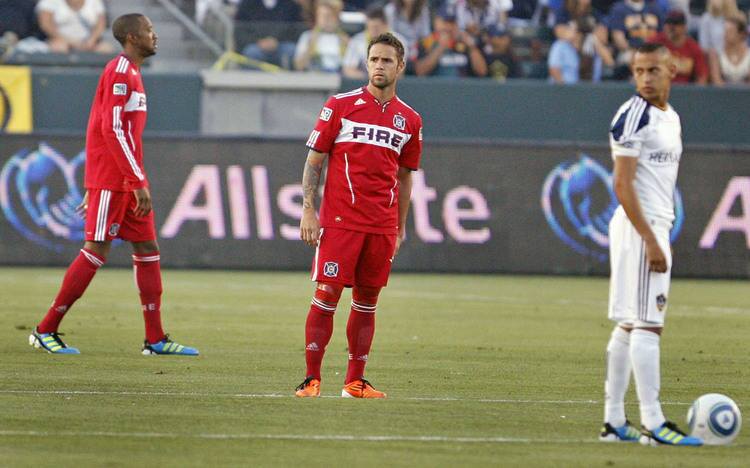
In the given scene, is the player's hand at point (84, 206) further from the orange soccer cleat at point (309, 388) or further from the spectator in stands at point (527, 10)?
the spectator in stands at point (527, 10)

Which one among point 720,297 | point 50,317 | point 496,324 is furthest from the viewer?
point 720,297

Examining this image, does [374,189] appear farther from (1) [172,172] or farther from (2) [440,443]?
(1) [172,172]

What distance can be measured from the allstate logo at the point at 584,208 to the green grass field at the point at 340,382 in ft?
8.69

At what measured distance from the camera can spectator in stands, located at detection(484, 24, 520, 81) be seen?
21.4 meters

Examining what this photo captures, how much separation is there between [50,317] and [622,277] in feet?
15.9

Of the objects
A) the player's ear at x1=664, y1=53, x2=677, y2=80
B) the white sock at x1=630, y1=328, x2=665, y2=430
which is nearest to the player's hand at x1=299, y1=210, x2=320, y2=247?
the white sock at x1=630, y1=328, x2=665, y2=430

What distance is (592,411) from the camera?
777 cm

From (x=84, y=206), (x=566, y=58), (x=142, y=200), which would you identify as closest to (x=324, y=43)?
(x=566, y=58)

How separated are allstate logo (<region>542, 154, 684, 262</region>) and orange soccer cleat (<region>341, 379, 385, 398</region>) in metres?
10.7

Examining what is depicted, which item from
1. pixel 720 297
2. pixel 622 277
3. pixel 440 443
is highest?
pixel 622 277

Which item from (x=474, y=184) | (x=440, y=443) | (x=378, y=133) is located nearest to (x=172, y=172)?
(x=474, y=184)

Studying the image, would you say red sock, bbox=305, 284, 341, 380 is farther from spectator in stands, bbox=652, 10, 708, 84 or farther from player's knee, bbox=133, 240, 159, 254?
spectator in stands, bbox=652, 10, 708, 84

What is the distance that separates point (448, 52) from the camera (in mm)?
21625

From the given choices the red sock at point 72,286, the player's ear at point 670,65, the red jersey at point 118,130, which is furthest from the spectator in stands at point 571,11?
the player's ear at point 670,65
